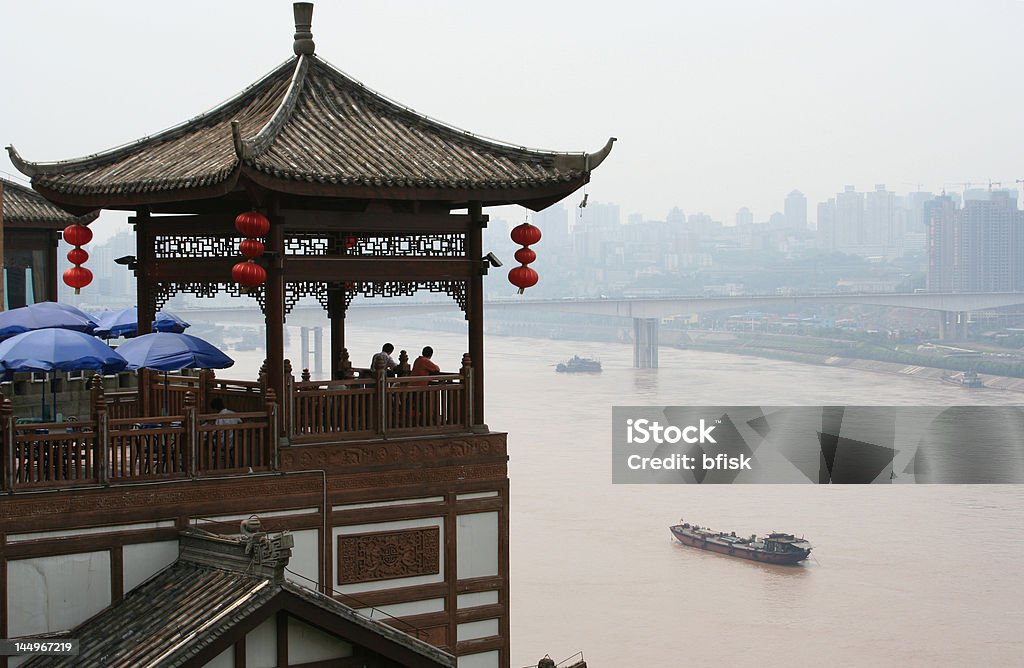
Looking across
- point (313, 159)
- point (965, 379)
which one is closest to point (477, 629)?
point (313, 159)

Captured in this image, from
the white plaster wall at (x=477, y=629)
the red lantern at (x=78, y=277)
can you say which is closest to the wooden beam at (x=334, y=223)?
the red lantern at (x=78, y=277)

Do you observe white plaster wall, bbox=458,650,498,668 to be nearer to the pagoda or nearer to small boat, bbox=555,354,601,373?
the pagoda

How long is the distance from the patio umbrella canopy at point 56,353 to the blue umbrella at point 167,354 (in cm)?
23

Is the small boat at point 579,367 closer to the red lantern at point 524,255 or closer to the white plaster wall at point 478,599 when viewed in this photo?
the red lantern at point 524,255

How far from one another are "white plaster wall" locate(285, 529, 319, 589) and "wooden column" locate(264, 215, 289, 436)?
84 cm

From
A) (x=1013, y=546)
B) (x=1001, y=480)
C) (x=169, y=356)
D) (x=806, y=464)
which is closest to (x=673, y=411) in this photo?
(x=806, y=464)

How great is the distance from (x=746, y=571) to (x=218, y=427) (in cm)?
2860

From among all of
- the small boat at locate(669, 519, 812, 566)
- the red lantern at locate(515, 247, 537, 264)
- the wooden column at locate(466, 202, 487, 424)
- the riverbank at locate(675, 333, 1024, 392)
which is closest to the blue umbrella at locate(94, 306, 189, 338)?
the red lantern at locate(515, 247, 537, 264)

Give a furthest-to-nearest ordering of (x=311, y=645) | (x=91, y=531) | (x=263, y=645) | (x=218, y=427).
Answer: (x=218, y=427), (x=91, y=531), (x=311, y=645), (x=263, y=645)

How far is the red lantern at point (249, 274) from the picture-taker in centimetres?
812

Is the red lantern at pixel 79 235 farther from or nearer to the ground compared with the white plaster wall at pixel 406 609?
farther from the ground

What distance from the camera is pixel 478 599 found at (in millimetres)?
8508

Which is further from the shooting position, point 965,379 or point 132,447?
point 965,379

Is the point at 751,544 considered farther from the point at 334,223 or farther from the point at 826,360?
the point at 826,360
